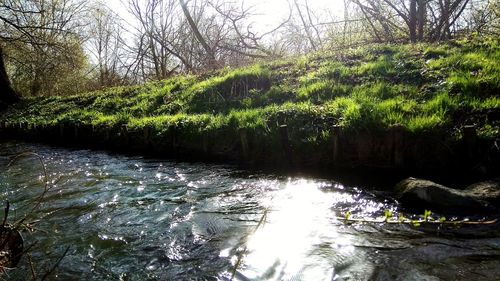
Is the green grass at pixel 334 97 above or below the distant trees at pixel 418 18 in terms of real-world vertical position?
below

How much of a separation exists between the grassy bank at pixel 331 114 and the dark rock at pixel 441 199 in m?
1.04

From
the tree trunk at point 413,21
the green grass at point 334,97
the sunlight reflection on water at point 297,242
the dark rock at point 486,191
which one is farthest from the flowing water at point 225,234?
the tree trunk at point 413,21

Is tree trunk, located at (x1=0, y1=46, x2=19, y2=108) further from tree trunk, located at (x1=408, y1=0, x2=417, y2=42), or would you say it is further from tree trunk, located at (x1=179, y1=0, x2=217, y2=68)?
tree trunk, located at (x1=408, y1=0, x2=417, y2=42)

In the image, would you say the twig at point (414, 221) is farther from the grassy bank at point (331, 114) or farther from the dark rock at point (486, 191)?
the grassy bank at point (331, 114)

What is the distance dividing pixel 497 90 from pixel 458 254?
395cm

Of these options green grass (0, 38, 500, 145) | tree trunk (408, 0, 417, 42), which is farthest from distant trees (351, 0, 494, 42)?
green grass (0, 38, 500, 145)

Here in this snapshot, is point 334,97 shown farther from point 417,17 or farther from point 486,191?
point 417,17

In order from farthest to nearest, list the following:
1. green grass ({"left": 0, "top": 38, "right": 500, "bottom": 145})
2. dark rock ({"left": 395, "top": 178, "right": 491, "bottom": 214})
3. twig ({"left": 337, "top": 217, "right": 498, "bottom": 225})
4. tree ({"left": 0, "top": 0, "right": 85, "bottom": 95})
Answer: tree ({"left": 0, "top": 0, "right": 85, "bottom": 95}), green grass ({"left": 0, "top": 38, "right": 500, "bottom": 145}), dark rock ({"left": 395, "top": 178, "right": 491, "bottom": 214}), twig ({"left": 337, "top": 217, "right": 498, "bottom": 225})

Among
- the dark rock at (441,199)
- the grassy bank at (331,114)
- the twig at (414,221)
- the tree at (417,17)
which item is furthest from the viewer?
the tree at (417,17)

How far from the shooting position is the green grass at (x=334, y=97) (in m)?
5.91

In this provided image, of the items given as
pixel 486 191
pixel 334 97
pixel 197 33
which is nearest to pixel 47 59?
pixel 197 33

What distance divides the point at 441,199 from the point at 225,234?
244 centimetres

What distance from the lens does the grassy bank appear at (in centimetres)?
545

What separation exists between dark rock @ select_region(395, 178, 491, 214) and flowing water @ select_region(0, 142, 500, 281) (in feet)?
0.80
